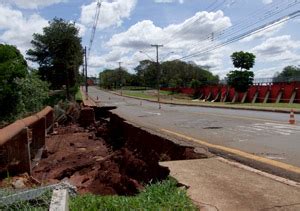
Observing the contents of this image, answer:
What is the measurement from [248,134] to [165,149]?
502 centimetres

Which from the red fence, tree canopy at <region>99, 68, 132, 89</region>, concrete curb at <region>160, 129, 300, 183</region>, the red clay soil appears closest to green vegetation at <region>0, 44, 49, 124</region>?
the red clay soil

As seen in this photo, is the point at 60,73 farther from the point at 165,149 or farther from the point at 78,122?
the point at 165,149

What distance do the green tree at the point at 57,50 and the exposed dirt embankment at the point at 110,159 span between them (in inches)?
1261

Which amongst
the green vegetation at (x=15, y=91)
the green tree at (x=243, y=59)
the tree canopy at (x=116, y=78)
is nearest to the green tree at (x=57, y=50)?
the green vegetation at (x=15, y=91)

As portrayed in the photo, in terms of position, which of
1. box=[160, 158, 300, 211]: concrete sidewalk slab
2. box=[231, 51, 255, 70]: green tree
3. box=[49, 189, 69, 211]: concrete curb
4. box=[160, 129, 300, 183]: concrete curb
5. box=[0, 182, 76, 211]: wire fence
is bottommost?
box=[160, 129, 300, 183]: concrete curb

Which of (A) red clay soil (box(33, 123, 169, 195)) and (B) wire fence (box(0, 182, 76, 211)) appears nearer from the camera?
(B) wire fence (box(0, 182, 76, 211))

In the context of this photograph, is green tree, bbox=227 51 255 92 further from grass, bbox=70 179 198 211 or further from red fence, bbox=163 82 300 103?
grass, bbox=70 179 198 211

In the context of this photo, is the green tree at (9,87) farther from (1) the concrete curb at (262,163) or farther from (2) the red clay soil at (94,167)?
(1) the concrete curb at (262,163)

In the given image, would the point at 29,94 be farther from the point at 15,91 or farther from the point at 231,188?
the point at 231,188

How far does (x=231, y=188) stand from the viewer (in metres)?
5.21

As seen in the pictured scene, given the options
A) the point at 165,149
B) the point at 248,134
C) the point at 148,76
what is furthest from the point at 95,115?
the point at 148,76

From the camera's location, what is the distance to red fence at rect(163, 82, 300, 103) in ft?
152

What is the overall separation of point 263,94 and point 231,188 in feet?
160

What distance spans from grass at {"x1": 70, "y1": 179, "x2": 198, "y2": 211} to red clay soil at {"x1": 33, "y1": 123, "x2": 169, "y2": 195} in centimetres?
134
